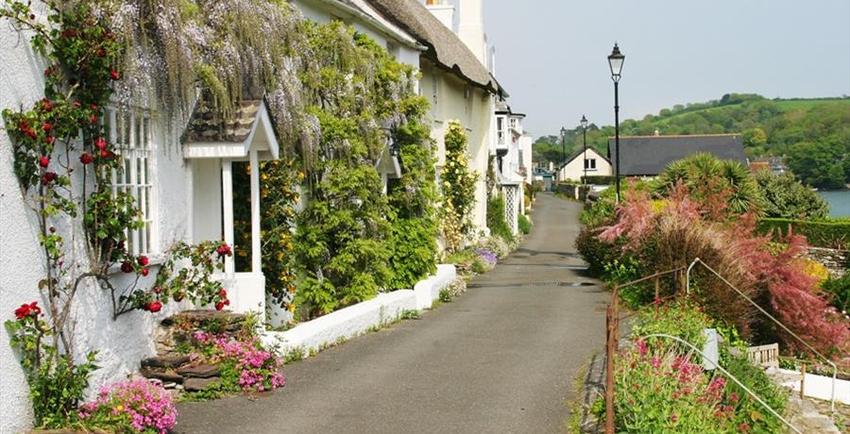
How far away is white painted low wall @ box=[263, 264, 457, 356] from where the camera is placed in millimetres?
11795

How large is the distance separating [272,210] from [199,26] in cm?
367

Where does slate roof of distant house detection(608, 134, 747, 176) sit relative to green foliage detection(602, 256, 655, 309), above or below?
above

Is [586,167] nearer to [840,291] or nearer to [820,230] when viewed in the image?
[820,230]

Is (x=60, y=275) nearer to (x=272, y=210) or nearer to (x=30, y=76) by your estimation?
(x=30, y=76)

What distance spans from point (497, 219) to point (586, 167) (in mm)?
69129

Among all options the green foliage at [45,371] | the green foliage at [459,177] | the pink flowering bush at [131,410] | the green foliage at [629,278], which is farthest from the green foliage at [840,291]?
the green foliage at [45,371]

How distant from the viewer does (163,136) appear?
33.0ft

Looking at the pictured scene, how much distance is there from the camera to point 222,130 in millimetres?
10852

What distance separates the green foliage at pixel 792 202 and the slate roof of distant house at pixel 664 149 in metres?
52.1

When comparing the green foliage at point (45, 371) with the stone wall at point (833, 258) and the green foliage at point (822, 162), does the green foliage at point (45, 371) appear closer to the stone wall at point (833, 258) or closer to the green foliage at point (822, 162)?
the stone wall at point (833, 258)

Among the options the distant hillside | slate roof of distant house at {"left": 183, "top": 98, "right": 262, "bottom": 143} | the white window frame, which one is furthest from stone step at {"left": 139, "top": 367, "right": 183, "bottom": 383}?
the distant hillside

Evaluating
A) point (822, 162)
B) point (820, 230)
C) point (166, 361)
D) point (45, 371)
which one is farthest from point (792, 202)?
point (822, 162)

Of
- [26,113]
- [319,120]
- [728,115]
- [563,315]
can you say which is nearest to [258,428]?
[26,113]

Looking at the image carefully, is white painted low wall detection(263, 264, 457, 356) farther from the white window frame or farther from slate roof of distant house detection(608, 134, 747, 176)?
slate roof of distant house detection(608, 134, 747, 176)
